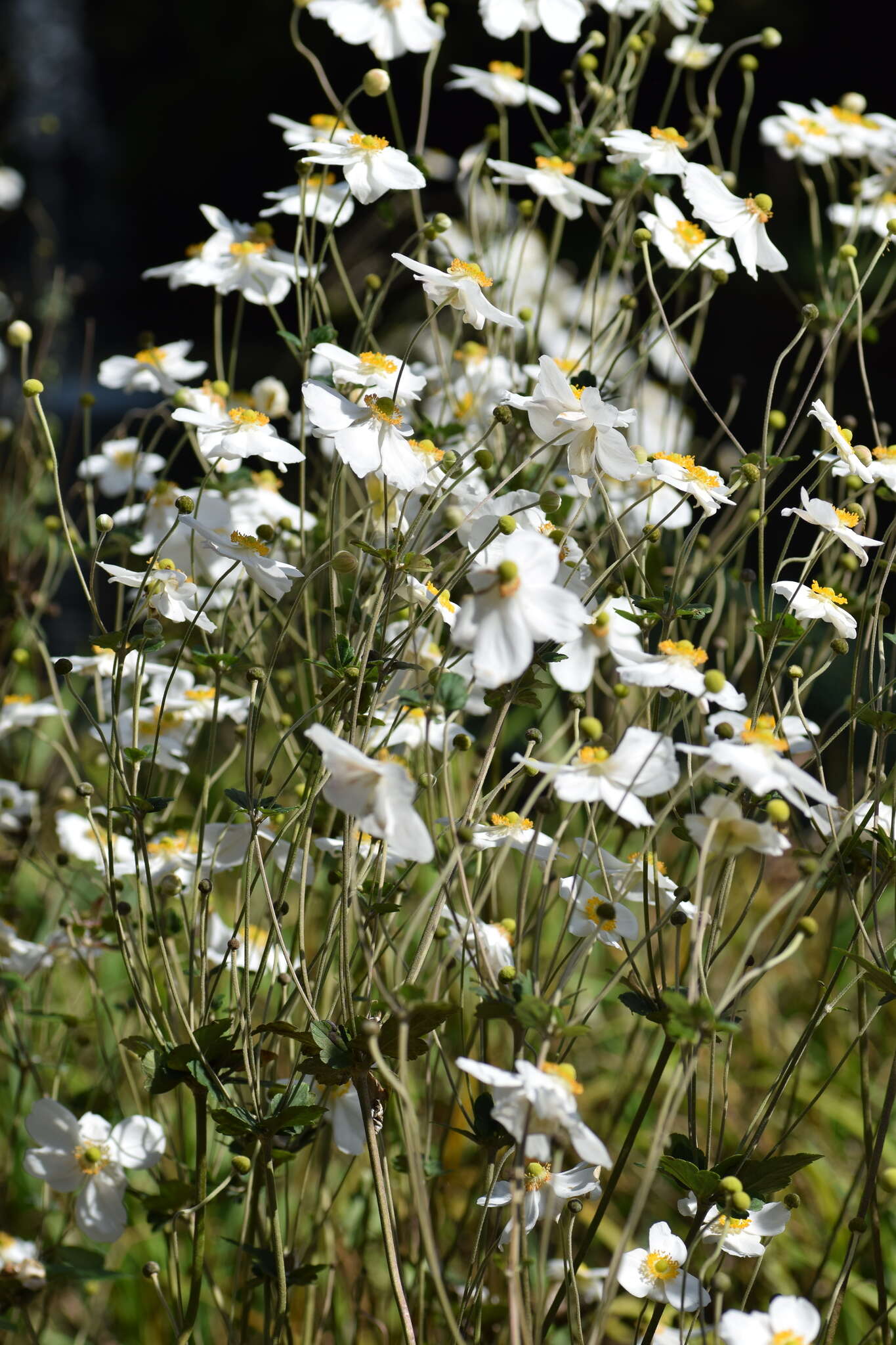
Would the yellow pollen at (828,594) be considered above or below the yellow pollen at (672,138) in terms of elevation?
below

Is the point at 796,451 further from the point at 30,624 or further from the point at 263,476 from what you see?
the point at 30,624

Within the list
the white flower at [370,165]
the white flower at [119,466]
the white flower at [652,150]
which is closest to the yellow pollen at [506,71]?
the white flower at [652,150]

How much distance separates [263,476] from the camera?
1.01 metres

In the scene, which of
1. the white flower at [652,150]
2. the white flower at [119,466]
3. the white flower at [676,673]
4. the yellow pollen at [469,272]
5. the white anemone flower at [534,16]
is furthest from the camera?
the white flower at [119,466]

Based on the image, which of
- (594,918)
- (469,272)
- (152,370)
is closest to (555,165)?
(469,272)

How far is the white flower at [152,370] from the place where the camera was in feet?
3.37

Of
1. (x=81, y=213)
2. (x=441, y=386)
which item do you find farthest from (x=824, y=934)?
(x=81, y=213)

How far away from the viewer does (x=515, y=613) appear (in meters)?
0.56

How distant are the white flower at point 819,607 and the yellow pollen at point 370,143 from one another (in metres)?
0.40

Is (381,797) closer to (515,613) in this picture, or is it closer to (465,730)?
(515,613)

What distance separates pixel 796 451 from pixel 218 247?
103 centimetres

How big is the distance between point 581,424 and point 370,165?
268 mm

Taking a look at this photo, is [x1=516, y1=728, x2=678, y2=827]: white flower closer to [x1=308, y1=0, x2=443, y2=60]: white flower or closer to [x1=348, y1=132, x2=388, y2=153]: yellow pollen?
[x1=348, y1=132, x2=388, y2=153]: yellow pollen

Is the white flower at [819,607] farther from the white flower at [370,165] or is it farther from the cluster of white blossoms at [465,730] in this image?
the white flower at [370,165]
